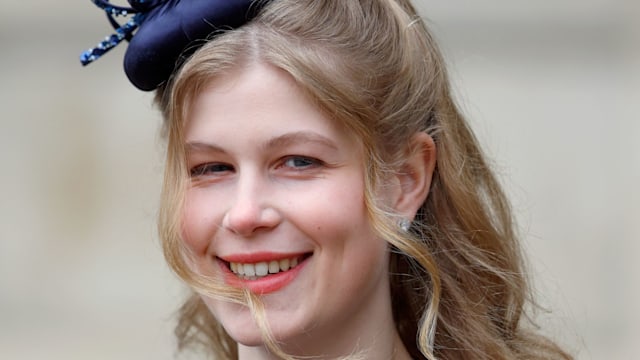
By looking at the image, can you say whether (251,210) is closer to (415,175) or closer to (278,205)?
(278,205)

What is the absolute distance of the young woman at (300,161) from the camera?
148 centimetres

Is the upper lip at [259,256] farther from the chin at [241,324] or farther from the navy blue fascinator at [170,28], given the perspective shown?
the navy blue fascinator at [170,28]

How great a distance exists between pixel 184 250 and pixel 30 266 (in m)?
1.43

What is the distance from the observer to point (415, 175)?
1628mm

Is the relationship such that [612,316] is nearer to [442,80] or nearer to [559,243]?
[559,243]

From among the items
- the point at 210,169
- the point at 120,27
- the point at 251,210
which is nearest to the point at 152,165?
the point at 120,27

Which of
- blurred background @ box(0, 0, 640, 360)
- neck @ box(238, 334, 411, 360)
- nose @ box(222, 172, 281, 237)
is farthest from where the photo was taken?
blurred background @ box(0, 0, 640, 360)

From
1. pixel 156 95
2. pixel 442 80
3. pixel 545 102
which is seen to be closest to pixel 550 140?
pixel 545 102

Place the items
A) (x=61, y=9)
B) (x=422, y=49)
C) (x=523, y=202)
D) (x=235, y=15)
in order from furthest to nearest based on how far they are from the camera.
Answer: (x=61, y=9) < (x=523, y=202) < (x=422, y=49) < (x=235, y=15)

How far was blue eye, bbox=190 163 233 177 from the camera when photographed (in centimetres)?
153

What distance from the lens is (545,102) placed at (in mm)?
2764

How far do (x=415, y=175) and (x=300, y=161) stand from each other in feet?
0.70

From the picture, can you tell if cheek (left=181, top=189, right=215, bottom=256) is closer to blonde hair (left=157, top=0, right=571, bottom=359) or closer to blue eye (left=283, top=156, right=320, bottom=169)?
blonde hair (left=157, top=0, right=571, bottom=359)

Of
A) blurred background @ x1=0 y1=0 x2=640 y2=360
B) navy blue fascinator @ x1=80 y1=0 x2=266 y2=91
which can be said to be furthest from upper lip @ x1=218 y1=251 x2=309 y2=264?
blurred background @ x1=0 y1=0 x2=640 y2=360
